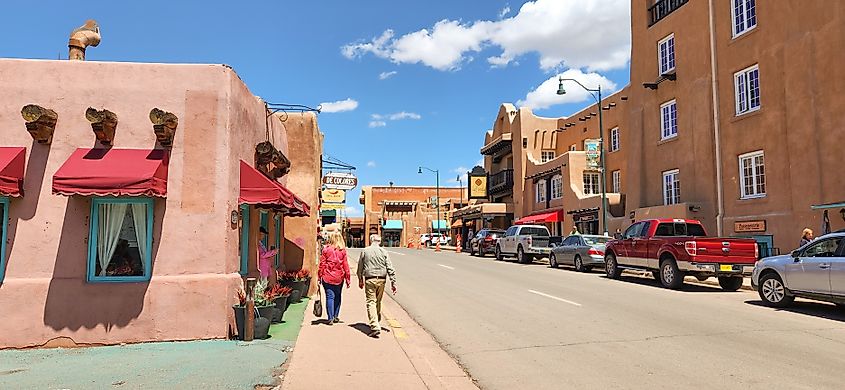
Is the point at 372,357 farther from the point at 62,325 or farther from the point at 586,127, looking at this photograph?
the point at 586,127

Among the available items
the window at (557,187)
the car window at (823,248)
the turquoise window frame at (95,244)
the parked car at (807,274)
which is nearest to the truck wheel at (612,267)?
the parked car at (807,274)

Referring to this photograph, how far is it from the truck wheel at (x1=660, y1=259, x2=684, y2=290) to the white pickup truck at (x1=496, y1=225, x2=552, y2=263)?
10.5 meters

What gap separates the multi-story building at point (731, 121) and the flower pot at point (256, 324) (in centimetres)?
1576

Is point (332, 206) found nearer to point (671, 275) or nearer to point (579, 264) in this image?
point (579, 264)

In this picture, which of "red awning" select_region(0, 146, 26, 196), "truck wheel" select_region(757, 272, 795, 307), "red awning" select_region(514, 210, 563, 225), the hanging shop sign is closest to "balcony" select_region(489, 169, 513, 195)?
the hanging shop sign

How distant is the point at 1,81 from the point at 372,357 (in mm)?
6594

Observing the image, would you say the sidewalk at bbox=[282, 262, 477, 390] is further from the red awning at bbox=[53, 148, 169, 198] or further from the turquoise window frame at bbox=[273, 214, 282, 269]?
the turquoise window frame at bbox=[273, 214, 282, 269]

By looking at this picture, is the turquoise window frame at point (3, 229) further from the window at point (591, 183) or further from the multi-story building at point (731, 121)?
the window at point (591, 183)

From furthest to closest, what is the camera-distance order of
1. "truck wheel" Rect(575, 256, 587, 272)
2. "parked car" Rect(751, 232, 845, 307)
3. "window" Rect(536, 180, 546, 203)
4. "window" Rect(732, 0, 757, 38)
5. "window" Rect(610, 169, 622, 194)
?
"window" Rect(536, 180, 546, 203), "window" Rect(610, 169, 622, 194), "truck wheel" Rect(575, 256, 587, 272), "window" Rect(732, 0, 757, 38), "parked car" Rect(751, 232, 845, 307)

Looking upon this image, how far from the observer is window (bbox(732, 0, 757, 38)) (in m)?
21.1

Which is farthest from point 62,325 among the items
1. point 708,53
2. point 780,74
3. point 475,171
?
point 475,171

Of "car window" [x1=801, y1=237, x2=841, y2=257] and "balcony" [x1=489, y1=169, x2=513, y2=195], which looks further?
"balcony" [x1=489, y1=169, x2=513, y2=195]

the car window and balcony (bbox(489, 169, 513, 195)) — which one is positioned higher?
balcony (bbox(489, 169, 513, 195))

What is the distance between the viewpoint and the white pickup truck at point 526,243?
28.8 meters
